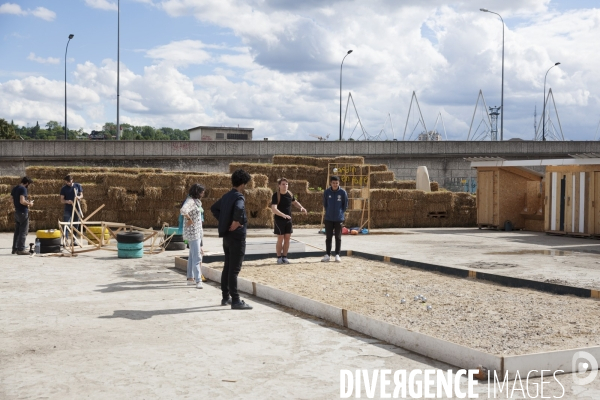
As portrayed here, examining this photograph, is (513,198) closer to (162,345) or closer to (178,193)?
(178,193)

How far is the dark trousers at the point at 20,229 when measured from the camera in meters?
16.1

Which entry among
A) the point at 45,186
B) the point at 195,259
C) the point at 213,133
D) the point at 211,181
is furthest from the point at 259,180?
the point at 213,133

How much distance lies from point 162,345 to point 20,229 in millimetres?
10805

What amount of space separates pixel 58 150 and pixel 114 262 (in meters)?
23.3

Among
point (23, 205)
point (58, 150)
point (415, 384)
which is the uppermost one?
point (58, 150)

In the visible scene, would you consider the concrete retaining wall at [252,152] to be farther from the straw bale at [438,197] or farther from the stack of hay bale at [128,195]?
the straw bale at [438,197]

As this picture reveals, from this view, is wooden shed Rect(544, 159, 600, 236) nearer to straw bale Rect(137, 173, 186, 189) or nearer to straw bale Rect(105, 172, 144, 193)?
straw bale Rect(137, 173, 186, 189)

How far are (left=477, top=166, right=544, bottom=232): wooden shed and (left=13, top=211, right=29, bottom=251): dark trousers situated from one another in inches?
759

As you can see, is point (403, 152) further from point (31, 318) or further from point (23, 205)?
point (31, 318)

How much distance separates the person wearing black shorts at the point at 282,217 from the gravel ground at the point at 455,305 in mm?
745

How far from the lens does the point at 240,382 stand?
568 centimetres

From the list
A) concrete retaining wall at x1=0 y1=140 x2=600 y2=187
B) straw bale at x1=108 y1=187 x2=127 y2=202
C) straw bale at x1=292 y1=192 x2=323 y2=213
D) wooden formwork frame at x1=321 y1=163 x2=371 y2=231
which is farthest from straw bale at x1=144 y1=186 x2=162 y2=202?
concrete retaining wall at x1=0 y1=140 x2=600 y2=187

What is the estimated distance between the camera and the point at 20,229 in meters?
16.2

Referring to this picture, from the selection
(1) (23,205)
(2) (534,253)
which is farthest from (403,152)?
(1) (23,205)
